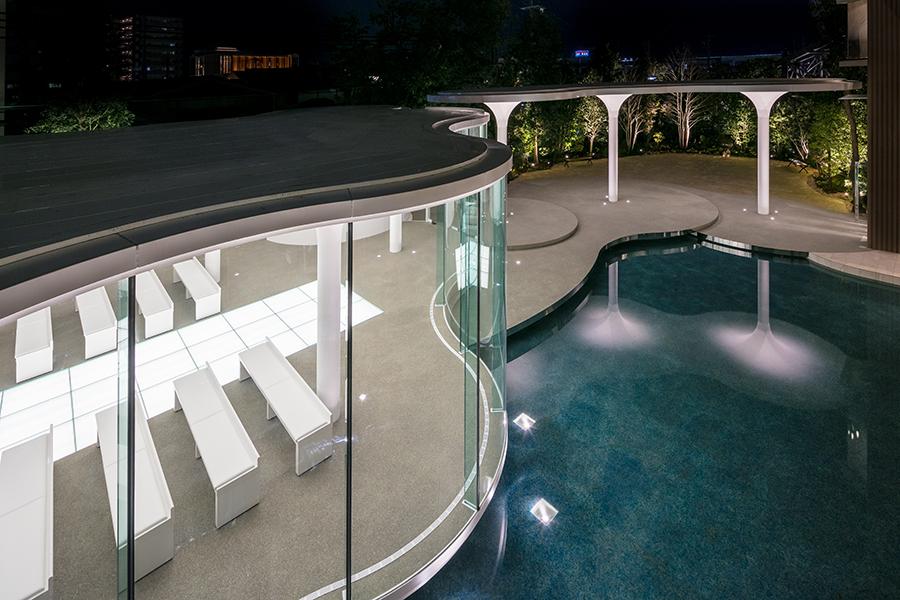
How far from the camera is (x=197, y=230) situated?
1.87 meters

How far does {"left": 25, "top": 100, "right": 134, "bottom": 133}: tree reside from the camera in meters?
9.11

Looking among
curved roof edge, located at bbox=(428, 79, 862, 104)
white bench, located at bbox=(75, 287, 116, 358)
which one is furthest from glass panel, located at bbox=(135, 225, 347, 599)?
curved roof edge, located at bbox=(428, 79, 862, 104)

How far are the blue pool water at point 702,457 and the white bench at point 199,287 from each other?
213 centimetres

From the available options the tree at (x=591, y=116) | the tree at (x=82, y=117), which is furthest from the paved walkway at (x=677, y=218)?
the tree at (x=82, y=117)

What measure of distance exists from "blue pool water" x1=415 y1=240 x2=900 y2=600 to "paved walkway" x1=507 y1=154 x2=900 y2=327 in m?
0.85

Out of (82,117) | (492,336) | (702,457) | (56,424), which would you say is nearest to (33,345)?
(56,424)

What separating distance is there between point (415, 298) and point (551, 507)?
10.4 ft

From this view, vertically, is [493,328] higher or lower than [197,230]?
lower

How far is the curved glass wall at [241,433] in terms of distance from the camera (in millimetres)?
2121

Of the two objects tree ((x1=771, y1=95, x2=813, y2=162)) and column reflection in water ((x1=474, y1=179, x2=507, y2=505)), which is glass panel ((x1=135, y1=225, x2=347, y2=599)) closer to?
column reflection in water ((x1=474, y1=179, x2=507, y2=505))

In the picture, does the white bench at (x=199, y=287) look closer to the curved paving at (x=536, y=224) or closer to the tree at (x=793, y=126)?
the curved paving at (x=536, y=224)

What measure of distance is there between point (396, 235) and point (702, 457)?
12.1 ft

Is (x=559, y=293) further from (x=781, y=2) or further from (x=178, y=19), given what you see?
(x=781, y=2)

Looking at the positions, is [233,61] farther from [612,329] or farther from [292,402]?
[292,402]
